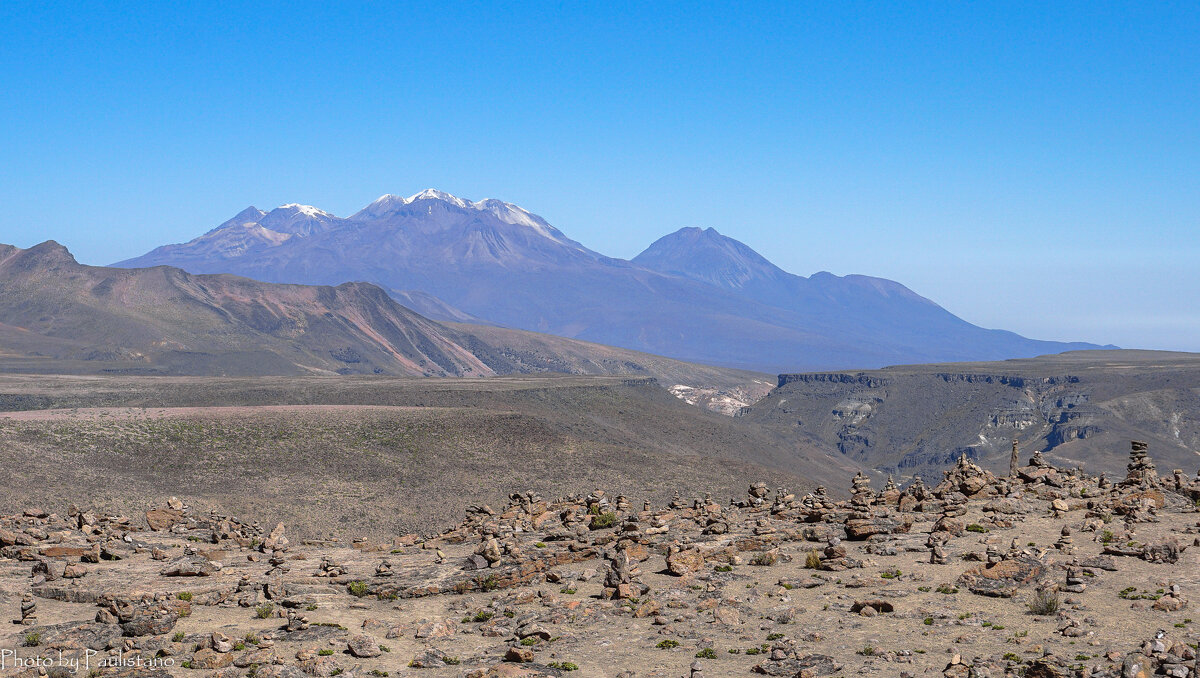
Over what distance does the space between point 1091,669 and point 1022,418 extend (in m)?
128

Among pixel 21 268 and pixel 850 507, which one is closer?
pixel 850 507

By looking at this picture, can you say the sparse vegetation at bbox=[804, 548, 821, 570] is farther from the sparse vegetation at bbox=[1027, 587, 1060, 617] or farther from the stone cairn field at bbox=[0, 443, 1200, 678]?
the sparse vegetation at bbox=[1027, 587, 1060, 617]

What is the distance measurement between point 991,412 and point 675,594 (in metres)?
125

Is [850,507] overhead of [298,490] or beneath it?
overhead

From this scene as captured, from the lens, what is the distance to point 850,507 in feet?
105

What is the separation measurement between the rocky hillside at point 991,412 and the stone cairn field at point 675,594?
8573 cm

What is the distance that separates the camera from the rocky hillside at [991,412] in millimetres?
122188

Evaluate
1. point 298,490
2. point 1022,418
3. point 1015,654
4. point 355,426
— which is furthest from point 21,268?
point 1015,654

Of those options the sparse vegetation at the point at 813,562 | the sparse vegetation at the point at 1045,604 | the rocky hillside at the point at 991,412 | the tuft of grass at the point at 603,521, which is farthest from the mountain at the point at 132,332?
the sparse vegetation at the point at 1045,604

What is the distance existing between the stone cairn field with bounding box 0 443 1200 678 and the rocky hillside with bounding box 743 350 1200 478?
8573cm

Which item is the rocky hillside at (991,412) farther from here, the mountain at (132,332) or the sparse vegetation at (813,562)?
the sparse vegetation at (813,562)

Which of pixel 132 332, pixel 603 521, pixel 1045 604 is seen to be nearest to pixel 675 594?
pixel 603 521

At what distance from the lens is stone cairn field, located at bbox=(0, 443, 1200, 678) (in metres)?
20.3

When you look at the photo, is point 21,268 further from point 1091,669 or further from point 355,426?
point 1091,669
